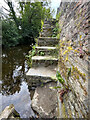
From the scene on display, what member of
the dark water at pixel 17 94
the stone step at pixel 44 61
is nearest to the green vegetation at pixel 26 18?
the dark water at pixel 17 94

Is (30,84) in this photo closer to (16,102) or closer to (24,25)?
(16,102)

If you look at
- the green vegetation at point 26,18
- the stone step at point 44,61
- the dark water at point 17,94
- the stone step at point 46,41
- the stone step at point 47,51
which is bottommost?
the dark water at point 17,94

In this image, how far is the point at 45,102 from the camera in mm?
1584

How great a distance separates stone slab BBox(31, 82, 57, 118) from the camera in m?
1.39

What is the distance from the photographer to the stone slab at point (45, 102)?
1.39 m

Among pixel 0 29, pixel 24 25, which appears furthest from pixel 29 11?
pixel 0 29

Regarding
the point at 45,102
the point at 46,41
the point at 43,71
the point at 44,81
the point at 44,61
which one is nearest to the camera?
the point at 45,102

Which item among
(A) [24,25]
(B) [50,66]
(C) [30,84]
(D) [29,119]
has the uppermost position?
(A) [24,25]

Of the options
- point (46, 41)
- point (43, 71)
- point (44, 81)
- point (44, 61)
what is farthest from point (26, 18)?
point (44, 81)

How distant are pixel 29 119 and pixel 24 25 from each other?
9.89m

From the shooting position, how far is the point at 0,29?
21.0 feet

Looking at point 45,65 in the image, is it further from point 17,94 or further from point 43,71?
point 17,94

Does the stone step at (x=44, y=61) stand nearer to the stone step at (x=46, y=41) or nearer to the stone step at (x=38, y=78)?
the stone step at (x=38, y=78)

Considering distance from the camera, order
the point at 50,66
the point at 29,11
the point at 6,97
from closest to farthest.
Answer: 1. the point at 6,97
2. the point at 50,66
3. the point at 29,11
